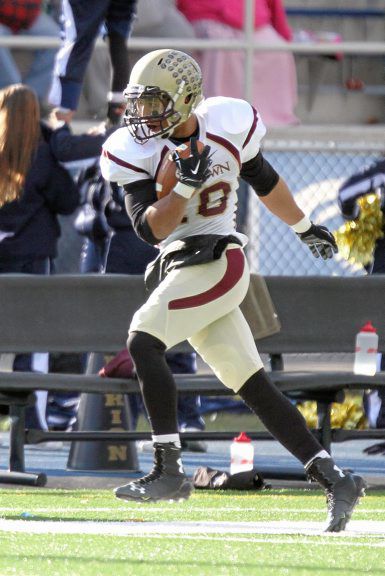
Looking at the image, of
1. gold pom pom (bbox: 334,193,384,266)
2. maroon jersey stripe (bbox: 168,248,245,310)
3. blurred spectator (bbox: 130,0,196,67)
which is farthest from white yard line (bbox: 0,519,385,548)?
blurred spectator (bbox: 130,0,196,67)

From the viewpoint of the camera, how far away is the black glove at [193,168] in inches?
209

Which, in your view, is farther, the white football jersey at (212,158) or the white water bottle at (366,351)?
the white water bottle at (366,351)

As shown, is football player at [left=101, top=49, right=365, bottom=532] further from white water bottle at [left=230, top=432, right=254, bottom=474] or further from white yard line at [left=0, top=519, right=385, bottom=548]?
white water bottle at [left=230, top=432, right=254, bottom=474]

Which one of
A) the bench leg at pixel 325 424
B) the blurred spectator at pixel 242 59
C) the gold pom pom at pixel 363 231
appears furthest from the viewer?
the blurred spectator at pixel 242 59

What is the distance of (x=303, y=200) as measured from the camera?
34.4 ft

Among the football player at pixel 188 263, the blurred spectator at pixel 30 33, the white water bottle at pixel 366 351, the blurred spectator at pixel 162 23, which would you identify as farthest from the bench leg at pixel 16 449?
the blurred spectator at pixel 162 23

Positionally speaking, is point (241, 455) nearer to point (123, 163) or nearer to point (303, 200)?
point (123, 163)

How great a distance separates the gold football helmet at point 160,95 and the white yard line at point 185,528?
1340mm

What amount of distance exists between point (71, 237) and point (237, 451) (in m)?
3.42

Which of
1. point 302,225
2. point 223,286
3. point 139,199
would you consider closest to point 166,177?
point 139,199

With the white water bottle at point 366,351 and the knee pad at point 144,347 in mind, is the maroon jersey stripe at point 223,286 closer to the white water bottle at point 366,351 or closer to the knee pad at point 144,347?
the knee pad at point 144,347

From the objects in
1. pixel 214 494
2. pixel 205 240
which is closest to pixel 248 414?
pixel 214 494

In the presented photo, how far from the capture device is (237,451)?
23.5 feet

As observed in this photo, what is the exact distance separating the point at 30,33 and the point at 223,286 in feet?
18.3
